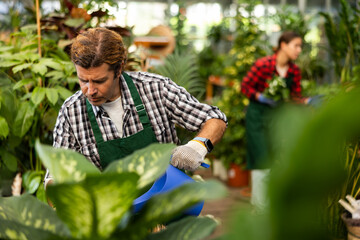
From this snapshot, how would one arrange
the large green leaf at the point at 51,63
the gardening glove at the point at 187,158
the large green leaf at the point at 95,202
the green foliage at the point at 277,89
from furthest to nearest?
the green foliage at the point at 277,89 < the large green leaf at the point at 51,63 < the gardening glove at the point at 187,158 < the large green leaf at the point at 95,202

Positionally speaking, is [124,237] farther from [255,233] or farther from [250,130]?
[250,130]

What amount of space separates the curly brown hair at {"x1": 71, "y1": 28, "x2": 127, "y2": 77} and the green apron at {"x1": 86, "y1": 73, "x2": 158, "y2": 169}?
0.19 metres

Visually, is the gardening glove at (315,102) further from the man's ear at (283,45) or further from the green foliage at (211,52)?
the green foliage at (211,52)

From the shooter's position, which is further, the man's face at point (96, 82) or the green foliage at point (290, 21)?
the green foliage at point (290, 21)

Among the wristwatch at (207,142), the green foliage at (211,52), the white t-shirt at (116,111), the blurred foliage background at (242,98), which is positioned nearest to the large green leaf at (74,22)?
the blurred foliage background at (242,98)

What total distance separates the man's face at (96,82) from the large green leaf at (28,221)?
1.19 metres

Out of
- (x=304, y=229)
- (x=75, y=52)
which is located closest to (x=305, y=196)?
(x=304, y=229)

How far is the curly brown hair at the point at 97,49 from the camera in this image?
1.60m

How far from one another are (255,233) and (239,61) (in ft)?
16.3

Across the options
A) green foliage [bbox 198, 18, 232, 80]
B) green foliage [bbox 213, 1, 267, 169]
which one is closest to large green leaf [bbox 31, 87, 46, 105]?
green foliage [bbox 213, 1, 267, 169]

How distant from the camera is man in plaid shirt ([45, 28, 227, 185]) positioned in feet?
5.47

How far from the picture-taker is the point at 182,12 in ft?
27.8

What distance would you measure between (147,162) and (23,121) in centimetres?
195

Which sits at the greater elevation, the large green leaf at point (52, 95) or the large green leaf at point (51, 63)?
the large green leaf at point (51, 63)
